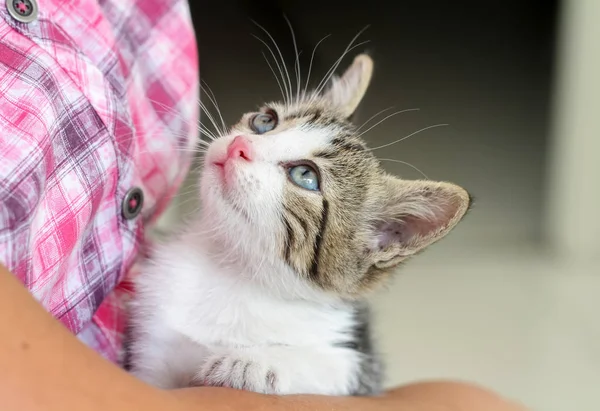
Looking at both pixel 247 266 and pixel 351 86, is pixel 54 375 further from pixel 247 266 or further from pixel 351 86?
pixel 351 86

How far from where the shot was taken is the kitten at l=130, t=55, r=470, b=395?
927mm

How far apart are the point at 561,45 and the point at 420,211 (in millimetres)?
1760

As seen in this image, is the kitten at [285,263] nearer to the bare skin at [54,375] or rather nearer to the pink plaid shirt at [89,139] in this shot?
the pink plaid shirt at [89,139]

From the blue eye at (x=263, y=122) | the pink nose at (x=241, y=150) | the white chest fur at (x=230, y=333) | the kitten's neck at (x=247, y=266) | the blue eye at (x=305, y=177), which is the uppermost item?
the blue eye at (x=263, y=122)

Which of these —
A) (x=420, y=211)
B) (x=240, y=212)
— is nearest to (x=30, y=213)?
(x=240, y=212)

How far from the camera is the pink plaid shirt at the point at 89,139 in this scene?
0.72 metres

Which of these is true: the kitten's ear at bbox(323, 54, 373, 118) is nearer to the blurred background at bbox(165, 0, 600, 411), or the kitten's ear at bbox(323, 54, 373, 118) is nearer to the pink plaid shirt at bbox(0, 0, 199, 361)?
the pink plaid shirt at bbox(0, 0, 199, 361)

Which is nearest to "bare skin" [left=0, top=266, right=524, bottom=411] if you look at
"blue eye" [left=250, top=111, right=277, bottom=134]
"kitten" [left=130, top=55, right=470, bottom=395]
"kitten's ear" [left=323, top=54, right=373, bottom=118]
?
"kitten" [left=130, top=55, right=470, bottom=395]

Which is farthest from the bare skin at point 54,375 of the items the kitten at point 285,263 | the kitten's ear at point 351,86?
the kitten's ear at point 351,86

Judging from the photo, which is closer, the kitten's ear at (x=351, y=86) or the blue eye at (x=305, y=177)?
the blue eye at (x=305, y=177)

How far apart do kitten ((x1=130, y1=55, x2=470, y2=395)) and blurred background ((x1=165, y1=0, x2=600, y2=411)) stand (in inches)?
33.6

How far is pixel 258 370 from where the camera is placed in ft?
2.89

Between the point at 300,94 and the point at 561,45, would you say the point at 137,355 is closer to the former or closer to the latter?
the point at 300,94

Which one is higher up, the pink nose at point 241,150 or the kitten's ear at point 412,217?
the pink nose at point 241,150
